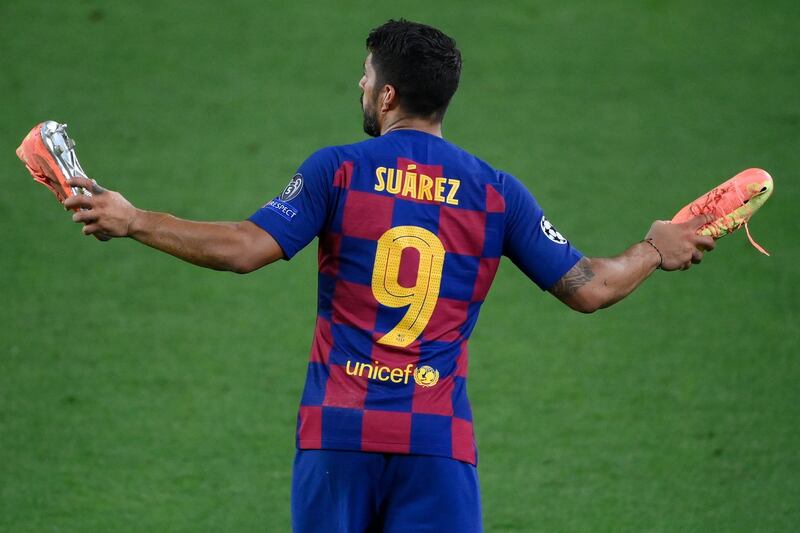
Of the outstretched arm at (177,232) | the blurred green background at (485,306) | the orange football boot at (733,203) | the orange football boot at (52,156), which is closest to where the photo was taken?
the outstretched arm at (177,232)

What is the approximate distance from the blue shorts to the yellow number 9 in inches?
11.1

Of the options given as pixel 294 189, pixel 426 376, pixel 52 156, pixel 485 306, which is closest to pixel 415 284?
pixel 426 376

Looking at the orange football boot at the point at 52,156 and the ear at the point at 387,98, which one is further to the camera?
the ear at the point at 387,98

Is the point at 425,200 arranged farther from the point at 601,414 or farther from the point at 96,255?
the point at 96,255

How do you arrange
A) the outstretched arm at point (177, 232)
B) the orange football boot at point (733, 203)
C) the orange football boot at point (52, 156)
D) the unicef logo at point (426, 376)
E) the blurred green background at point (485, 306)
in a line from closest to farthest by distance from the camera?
the outstretched arm at point (177, 232)
the orange football boot at point (52, 156)
the unicef logo at point (426, 376)
the orange football boot at point (733, 203)
the blurred green background at point (485, 306)

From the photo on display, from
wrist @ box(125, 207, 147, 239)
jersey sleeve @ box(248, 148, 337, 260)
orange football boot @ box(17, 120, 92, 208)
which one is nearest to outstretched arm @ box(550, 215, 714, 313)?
jersey sleeve @ box(248, 148, 337, 260)

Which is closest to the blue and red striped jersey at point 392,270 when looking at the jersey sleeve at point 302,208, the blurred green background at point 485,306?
the jersey sleeve at point 302,208

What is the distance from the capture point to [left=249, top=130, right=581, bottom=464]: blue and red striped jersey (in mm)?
2727

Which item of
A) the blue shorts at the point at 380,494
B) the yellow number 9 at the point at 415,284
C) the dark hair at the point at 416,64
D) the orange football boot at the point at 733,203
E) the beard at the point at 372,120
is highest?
the dark hair at the point at 416,64

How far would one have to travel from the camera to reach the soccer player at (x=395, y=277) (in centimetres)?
271

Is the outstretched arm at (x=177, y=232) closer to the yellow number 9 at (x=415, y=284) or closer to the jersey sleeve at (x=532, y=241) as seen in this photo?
the yellow number 9 at (x=415, y=284)

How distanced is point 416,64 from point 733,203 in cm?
89

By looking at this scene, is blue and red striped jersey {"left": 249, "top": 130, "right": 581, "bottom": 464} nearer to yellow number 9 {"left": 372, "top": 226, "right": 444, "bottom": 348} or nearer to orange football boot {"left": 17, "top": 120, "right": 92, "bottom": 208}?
yellow number 9 {"left": 372, "top": 226, "right": 444, "bottom": 348}

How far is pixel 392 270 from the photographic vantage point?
2738 millimetres
